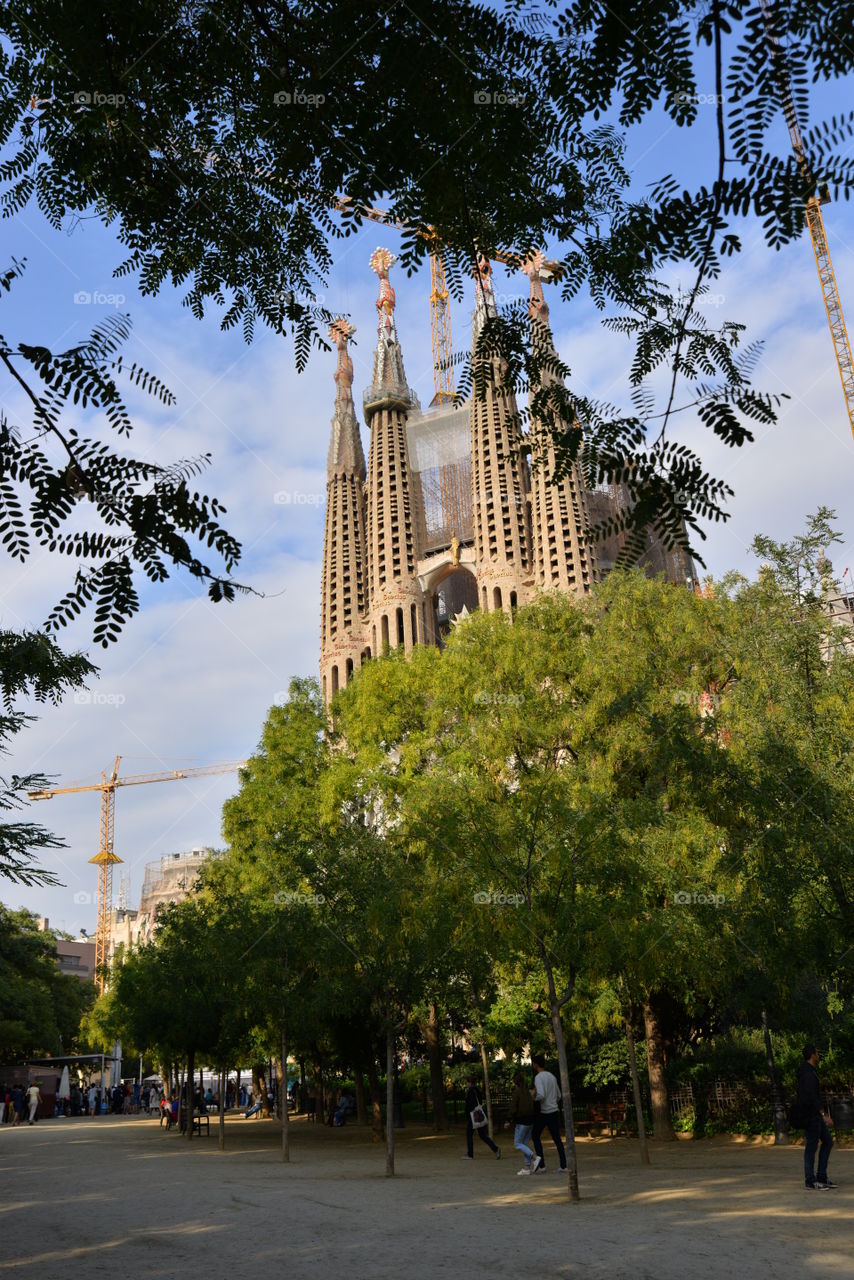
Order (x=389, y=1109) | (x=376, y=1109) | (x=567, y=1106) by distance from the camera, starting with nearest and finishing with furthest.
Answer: (x=567, y=1106), (x=389, y=1109), (x=376, y=1109)

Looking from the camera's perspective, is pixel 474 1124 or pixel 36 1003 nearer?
pixel 474 1124

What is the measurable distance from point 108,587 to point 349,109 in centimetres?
211

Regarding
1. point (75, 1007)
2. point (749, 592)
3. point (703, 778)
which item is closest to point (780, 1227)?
point (703, 778)

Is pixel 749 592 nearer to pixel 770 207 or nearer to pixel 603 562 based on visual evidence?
pixel 770 207

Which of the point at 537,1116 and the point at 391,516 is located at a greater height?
the point at 391,516

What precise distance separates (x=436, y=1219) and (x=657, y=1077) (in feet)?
32.5

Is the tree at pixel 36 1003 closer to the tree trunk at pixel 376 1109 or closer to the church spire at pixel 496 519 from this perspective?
the tree trunk at pixel 376 1109

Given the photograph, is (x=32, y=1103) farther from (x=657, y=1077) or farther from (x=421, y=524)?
(x=421, y=524)

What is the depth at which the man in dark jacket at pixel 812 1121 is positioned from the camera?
10.6 m

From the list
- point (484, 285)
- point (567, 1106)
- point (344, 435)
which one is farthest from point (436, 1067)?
point (344, 435)

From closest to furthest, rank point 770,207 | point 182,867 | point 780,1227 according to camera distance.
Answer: point 770,207, point 780,1227, point 182,867

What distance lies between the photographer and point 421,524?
3216 inches

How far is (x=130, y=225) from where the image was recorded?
525 centimetres

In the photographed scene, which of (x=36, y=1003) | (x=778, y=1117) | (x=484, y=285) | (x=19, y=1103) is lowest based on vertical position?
(x=19, y=1103)
